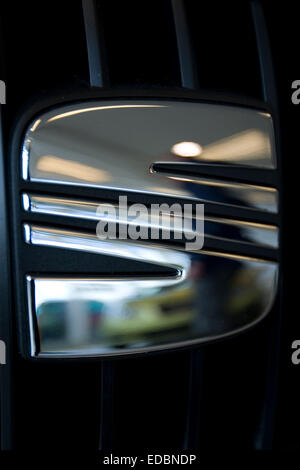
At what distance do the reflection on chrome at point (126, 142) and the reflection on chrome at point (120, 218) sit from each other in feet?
0.08

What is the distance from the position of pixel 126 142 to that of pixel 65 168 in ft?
0.27

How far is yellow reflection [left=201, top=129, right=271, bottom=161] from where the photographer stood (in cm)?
66

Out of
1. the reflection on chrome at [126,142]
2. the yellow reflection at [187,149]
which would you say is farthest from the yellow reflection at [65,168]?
the yellow reflection at [187,149]

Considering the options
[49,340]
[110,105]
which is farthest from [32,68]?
[49,340]

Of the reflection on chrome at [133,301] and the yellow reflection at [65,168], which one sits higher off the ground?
the yellow reflection at [65,168]

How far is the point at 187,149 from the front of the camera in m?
0.65

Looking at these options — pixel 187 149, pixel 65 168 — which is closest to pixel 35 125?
pixel 65 168

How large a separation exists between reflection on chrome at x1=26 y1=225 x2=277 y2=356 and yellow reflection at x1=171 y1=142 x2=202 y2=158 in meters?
0.12

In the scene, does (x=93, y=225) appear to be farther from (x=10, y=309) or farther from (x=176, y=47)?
(x=176, y=47)

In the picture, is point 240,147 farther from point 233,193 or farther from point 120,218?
point 120,218

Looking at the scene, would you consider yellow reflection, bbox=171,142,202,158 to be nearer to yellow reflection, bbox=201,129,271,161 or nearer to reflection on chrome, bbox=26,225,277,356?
yellow reflection, bbox=201,129,271,161

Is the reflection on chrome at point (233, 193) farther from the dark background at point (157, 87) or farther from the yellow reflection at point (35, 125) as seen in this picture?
the yellow reflection at point (35, 125)

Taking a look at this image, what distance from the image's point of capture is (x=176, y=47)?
2.23 ft

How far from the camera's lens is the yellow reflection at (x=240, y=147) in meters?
0.66
